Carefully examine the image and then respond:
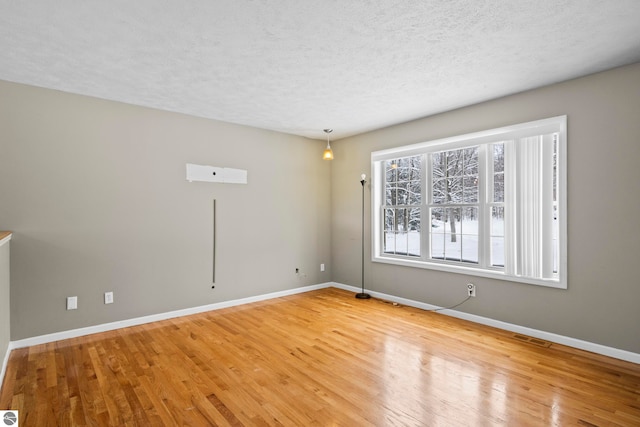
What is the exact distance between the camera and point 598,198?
3137 mm

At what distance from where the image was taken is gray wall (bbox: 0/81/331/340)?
132 inches

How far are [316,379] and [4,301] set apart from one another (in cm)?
284

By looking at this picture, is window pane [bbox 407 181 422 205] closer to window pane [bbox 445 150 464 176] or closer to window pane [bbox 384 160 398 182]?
window pane [bbox 384 160 398 182]

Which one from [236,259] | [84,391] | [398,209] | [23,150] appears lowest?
[84,391]

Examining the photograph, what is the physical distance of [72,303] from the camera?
11.7 ft

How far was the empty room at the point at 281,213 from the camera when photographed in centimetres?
230

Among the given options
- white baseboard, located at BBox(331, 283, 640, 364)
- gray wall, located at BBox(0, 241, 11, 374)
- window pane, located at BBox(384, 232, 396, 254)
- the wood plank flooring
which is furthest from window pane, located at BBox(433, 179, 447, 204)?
gray wall, located at BBox(0, 241, 11, 374)

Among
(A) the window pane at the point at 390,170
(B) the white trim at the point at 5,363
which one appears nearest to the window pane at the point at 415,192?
(A) the window pane at the point at 390,170

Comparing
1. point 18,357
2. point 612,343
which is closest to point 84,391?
point 18,357

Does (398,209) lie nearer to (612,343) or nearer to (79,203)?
(612,343)

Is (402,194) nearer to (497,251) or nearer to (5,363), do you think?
(497,251)

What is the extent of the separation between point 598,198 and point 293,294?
4.12 m

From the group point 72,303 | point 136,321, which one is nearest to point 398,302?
point 136,321

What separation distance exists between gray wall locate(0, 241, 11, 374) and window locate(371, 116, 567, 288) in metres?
4.33
